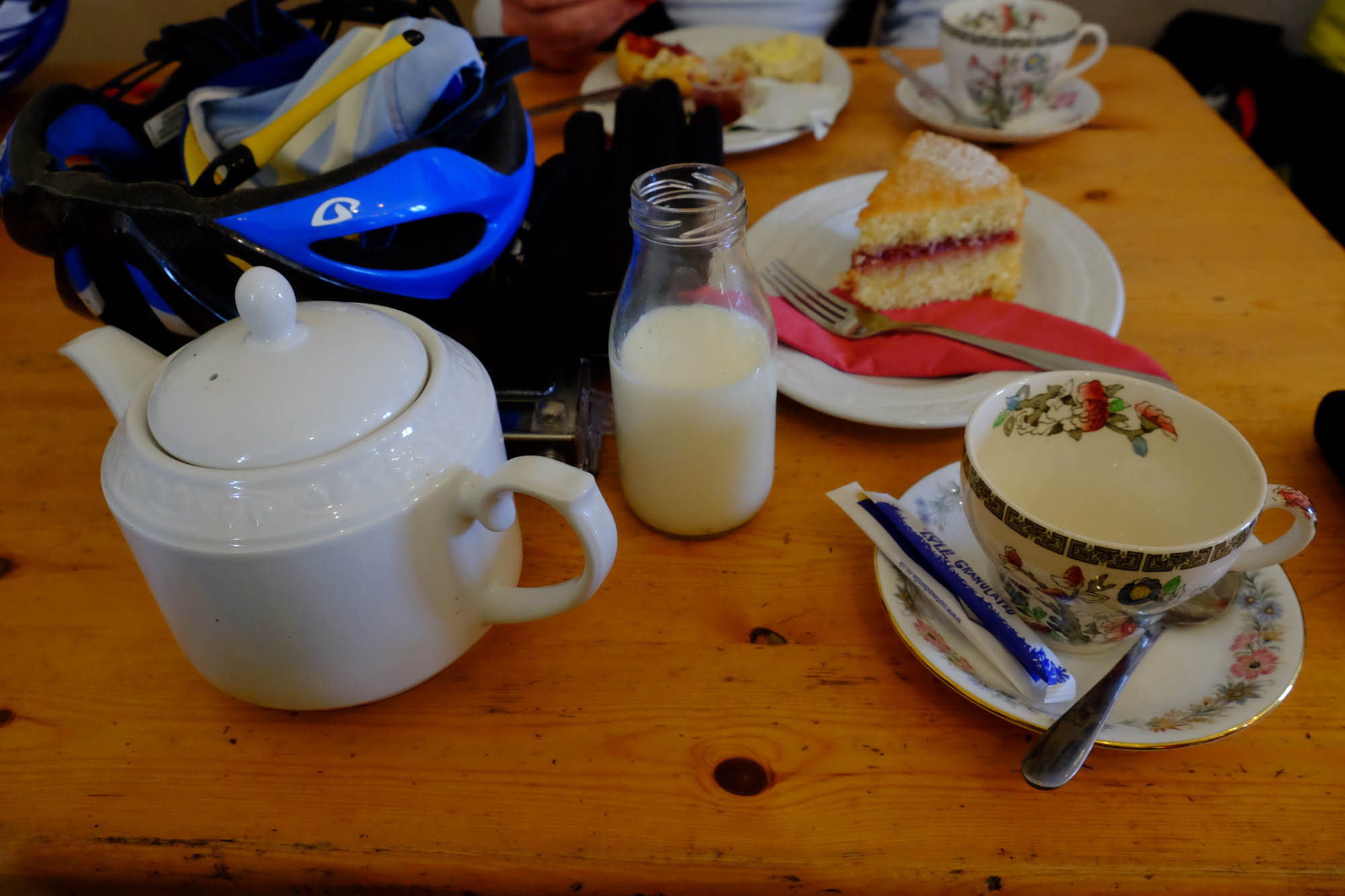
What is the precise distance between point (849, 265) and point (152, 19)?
2169 millimetres

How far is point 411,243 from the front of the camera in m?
0.58

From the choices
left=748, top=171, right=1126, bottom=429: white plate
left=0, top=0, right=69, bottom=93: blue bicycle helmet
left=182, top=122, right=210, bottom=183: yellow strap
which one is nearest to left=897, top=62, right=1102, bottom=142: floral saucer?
left=748, top=171, right=1126, bottom=429: white plate

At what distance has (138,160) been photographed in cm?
74

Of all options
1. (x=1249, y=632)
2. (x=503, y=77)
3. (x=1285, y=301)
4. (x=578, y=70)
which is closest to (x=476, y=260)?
(x=503, y=77)

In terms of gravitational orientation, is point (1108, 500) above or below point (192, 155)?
below

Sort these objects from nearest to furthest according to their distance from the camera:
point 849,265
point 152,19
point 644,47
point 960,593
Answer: point 960,593 → point 849,265 → point 644,47 → point 152,19

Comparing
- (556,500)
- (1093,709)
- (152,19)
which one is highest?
(556,500)

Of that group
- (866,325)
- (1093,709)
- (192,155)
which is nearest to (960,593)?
(1093,709)

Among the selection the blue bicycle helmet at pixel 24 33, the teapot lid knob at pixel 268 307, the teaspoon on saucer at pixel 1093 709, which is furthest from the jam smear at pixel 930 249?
the blue bicycle helmet at pixel 24 33

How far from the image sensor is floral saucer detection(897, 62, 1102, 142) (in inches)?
40.5

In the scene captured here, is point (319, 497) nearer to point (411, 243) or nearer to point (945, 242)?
point (411, 243)

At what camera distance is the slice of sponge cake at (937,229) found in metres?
0.83

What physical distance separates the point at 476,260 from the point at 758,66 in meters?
0.74

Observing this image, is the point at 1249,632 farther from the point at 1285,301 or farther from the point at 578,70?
the point at 578,70
